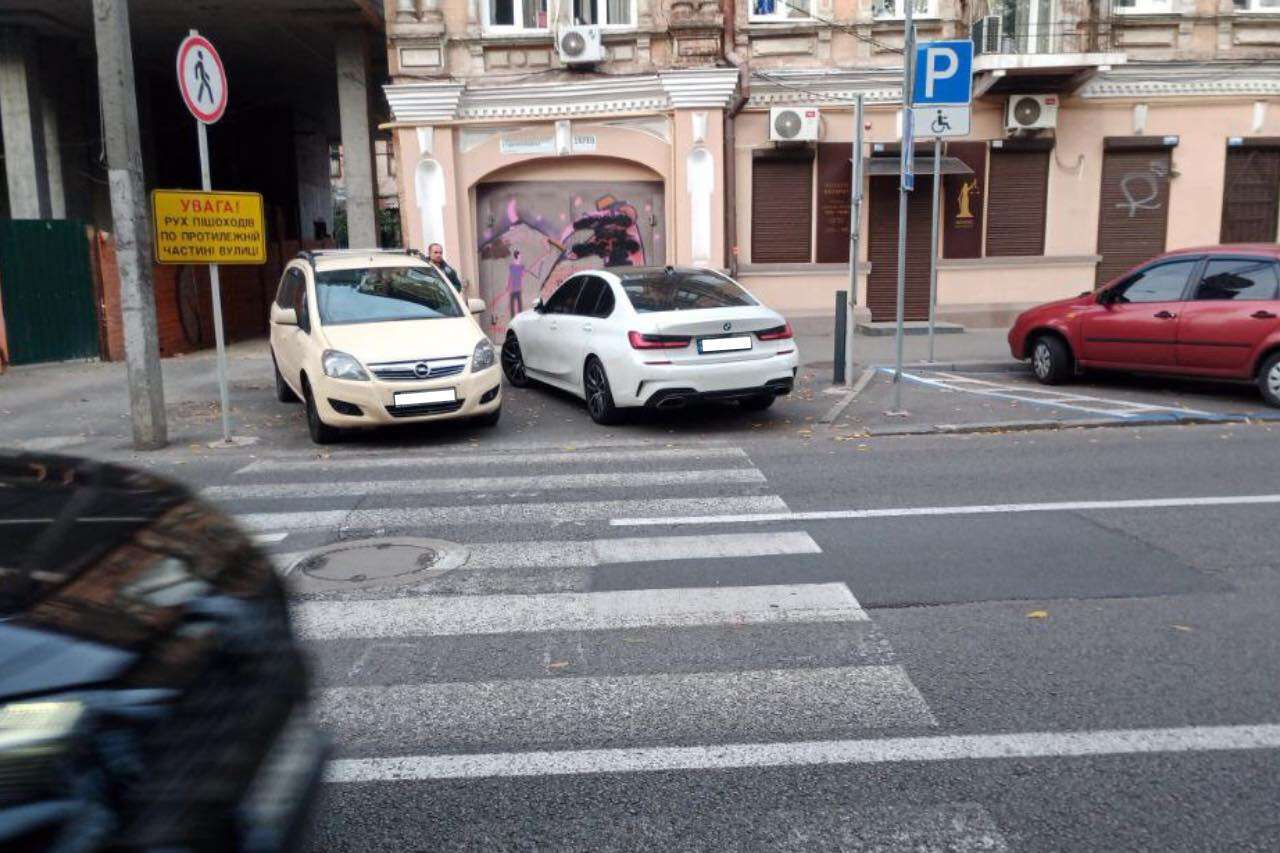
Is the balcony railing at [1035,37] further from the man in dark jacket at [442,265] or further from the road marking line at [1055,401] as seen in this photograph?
the man in dark jacket at [442,265]

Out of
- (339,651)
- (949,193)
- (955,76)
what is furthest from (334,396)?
(949,193)

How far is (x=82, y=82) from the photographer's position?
2208 cm

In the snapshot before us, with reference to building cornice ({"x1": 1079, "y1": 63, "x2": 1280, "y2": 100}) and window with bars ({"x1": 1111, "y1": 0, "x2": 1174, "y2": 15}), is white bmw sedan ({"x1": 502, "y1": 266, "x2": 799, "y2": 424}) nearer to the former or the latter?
building cornice ({"x1": 1079, "y1": 63, "x2": 1280, "y2": 100})

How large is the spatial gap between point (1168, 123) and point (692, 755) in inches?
764

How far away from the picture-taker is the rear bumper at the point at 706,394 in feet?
33.4

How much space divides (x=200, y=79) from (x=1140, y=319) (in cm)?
1006

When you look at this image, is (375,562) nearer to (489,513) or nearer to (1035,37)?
(489,513)

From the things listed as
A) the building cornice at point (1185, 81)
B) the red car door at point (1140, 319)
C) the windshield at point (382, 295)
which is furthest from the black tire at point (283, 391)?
the building cornice at point (1185, 81)

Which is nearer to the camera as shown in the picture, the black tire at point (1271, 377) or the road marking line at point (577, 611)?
the road marking line at point (577, 611)

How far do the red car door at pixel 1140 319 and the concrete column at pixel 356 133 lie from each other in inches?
514

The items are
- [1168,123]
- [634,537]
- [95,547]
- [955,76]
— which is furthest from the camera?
[1168,123]

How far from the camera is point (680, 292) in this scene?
11.0 metres

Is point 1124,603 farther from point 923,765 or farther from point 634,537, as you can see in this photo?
point 634,537

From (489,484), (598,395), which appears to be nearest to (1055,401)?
(598,395)
